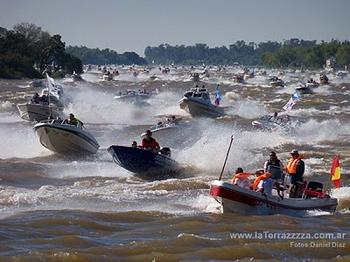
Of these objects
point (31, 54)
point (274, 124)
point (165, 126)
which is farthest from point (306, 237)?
point (31, 54)

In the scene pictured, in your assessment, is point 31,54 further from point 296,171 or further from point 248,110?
point 296,171

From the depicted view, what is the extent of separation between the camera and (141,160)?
2389cm

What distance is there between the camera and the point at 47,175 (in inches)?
983

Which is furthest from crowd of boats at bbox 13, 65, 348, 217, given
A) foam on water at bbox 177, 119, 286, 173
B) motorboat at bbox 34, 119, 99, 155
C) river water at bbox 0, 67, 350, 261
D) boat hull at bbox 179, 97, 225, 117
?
boat hull at bbox 179, 97, 225, 117

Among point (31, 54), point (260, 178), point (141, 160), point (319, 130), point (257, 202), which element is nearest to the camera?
point (257, 202)

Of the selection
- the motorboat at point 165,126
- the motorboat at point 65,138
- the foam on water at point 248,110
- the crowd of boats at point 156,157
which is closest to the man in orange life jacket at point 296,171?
the crowd of boats at point 156,157

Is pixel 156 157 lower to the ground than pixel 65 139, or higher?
higher

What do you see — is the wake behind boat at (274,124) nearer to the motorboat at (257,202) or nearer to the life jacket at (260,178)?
the motorboat at (257,202)

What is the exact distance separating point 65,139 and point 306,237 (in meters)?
14.9

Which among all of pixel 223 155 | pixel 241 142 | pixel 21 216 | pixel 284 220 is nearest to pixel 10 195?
pixel 21 216

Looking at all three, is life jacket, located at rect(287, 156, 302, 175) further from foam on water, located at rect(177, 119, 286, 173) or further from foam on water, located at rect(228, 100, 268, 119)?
foam on water, located at rect(228, 100, 268, 119)

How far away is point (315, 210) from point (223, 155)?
9.64 metres

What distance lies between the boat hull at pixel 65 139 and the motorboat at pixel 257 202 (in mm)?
11500

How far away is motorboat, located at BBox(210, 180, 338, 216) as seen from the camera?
57.9 ft
